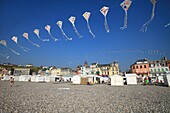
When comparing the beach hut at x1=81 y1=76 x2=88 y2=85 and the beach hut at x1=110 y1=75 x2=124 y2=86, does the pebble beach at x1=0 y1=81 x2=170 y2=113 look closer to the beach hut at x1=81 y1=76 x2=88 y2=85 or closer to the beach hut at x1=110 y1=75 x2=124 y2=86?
the beach hut at x1=110 y1=75 x2=124 y2=86

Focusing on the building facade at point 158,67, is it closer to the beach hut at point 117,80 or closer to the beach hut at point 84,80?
the beach hut at point 117,80

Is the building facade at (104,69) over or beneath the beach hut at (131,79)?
over

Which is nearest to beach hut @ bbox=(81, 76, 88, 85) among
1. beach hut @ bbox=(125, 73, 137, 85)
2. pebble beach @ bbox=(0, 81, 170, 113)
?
beach hut @ bbox=(125, 73, 137, 85)

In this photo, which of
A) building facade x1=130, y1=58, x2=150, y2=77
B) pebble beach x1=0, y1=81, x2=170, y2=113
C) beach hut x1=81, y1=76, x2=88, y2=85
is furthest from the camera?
building facade x1=130, y1=58, x2=150, y2=77

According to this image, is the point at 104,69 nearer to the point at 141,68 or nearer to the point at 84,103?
the point at 141,68

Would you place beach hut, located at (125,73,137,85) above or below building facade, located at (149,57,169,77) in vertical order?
below

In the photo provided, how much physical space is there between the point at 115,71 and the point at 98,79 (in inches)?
1371

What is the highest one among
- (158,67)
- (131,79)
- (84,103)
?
(158,67)

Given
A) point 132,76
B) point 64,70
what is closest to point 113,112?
point 132,76

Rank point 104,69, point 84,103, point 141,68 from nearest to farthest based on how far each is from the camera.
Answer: point 84,103 < point 141,68 < point 104,69

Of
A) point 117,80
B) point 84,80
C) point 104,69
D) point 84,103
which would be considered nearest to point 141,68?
point 104,69

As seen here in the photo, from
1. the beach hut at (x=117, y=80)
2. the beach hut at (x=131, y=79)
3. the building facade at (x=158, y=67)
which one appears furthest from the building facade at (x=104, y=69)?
the beach hut at (x=117, y=80)

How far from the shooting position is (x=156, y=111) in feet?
16.0

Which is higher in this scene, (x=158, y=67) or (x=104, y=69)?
(x=104, y=69)
